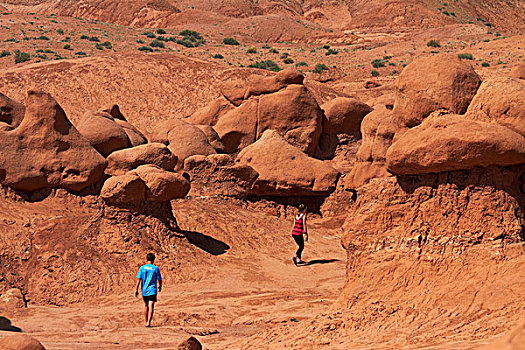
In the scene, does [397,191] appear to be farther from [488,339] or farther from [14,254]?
[14,254]

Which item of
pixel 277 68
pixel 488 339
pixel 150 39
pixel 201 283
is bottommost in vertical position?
pixel 201 283

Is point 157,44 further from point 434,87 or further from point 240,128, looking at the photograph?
point 434,87

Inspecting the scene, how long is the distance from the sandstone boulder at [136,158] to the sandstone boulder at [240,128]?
5397 millimetres

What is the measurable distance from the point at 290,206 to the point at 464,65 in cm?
985

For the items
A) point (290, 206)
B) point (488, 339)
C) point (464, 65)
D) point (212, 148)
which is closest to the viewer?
point (488, 339)

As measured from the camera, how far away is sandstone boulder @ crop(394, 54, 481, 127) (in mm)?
7289

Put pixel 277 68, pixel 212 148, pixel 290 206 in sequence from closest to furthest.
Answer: pixel 290 206 → pixel 212 148 → pixel 277 68

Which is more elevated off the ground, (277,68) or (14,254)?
(277,68)

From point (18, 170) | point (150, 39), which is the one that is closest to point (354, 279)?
point (18, 170)

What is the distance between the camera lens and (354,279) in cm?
711

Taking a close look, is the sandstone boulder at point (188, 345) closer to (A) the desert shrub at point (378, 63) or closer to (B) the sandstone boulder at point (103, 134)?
(B) the sandstone boulder at point (103, 134)

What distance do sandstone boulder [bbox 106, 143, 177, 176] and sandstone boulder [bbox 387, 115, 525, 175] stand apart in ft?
30.2

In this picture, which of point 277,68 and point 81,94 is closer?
point 81,94

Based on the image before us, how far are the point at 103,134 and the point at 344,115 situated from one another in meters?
8.57
